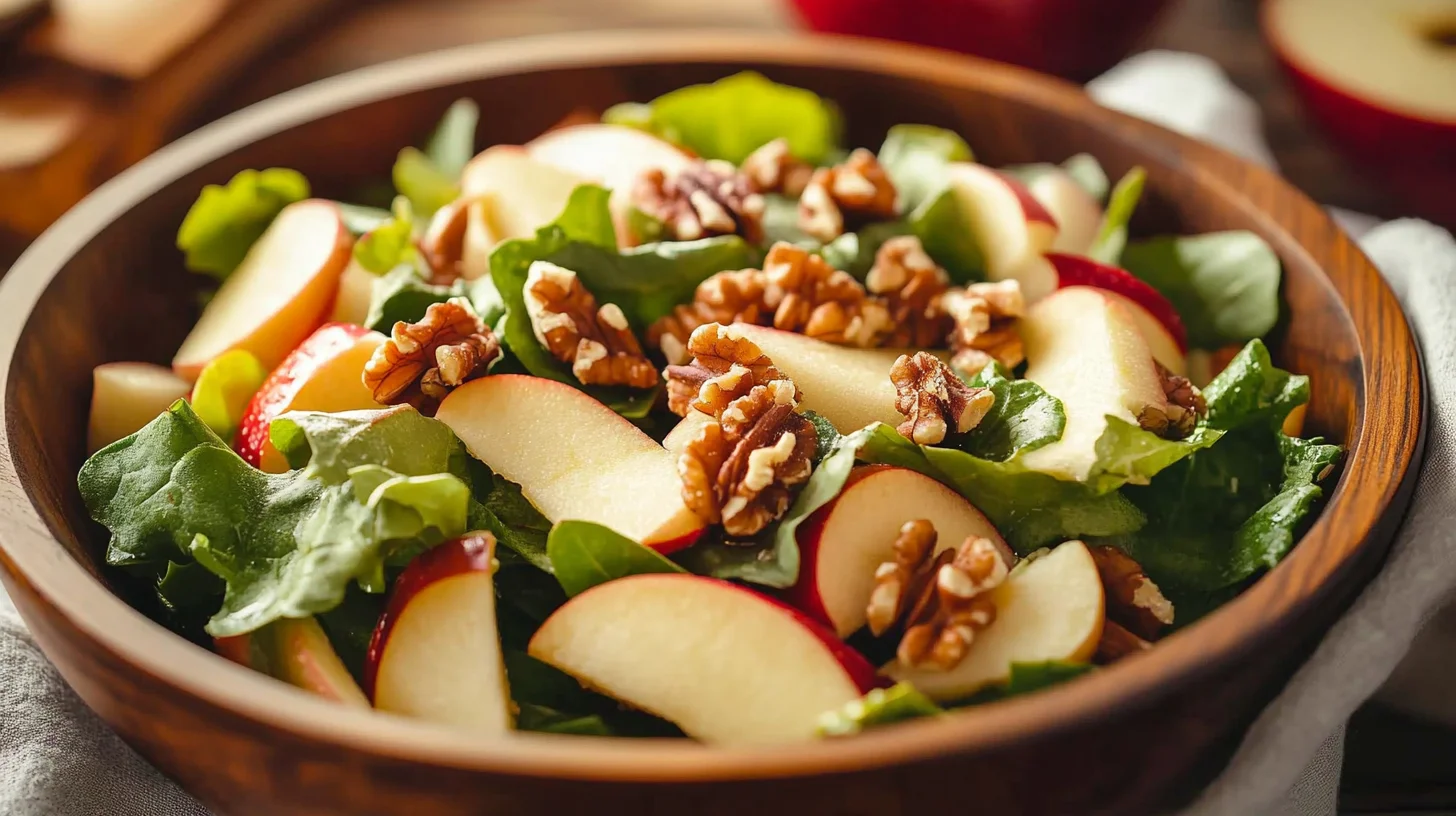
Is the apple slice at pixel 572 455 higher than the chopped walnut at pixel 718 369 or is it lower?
lower

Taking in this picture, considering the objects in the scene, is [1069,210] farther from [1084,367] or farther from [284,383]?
[284,383]

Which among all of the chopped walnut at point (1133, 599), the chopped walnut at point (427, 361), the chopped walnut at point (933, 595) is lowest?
the chopped walnut at point (1133, 599)

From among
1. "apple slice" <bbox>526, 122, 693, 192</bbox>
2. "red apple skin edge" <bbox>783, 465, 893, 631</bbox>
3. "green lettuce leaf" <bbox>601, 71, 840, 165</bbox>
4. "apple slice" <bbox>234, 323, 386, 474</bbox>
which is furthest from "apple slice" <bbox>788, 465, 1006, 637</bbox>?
"green lettuce leaf" <bbox>601, 71, 840, 165</bbox>

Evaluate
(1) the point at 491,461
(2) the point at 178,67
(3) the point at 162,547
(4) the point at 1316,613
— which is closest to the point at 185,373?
(3) the point at 162,547

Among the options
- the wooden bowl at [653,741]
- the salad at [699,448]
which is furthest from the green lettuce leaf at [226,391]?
the wooden bowl at [653,741]

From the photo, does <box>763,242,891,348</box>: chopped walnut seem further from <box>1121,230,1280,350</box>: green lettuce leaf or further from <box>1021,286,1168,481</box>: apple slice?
<box>1121,230,1280,350</box>: green lettuce leaf

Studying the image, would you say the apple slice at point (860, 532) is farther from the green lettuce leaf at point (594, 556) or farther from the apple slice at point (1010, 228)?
the apple slice at point (1010, 228)
